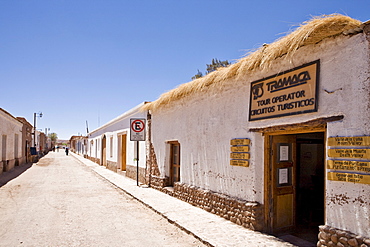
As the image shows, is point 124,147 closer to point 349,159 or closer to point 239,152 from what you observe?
point 239,152

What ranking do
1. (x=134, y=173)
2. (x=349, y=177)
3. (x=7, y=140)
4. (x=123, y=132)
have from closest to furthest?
(x=349, y=177) → (x=134, y=173) → (x=123, y=132) → (x=7, y=140)

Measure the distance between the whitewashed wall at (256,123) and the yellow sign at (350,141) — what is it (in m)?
0.06

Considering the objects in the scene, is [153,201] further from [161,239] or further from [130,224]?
[161,239]

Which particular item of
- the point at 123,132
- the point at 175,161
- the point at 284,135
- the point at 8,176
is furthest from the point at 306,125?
the point at 8,176

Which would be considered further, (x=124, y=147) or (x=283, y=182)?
(x=124, y=147)

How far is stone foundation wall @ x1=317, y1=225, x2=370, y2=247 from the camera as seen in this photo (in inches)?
150

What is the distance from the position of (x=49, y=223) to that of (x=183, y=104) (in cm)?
474

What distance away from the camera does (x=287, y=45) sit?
4.85 metres

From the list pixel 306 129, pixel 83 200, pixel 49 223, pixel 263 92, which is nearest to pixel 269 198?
pixel 306 129

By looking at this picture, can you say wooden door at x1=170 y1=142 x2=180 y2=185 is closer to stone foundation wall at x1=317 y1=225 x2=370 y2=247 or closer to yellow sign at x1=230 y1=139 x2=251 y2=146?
yellow sign at x1=230 y1=139 x2=251 y2=146

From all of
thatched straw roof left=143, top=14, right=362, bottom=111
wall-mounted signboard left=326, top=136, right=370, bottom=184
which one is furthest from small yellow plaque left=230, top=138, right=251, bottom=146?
wall-mounted signboard left=326, top=136, right=370, bottom=184

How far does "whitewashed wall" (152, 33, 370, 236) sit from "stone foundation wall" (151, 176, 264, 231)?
163 mm

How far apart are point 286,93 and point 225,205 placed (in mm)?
2900

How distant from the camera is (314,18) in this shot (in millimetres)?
4457
